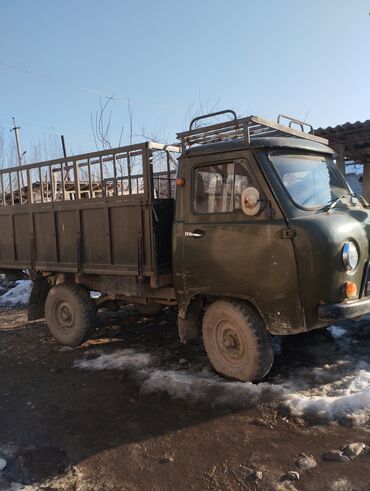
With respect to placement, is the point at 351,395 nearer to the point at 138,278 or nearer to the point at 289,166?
the point at 289,166

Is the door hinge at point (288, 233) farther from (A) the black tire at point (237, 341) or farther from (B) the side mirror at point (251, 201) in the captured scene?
(A) the black tire at point (237, 341)

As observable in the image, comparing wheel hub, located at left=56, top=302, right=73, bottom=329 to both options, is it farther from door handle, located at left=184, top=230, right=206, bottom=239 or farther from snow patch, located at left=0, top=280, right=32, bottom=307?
snow patch, located at left=0, top=280, right=32, bottom=307

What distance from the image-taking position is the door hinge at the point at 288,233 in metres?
4.12

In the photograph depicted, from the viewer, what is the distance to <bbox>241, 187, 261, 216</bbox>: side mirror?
435 centimetres

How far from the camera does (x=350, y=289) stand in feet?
13.9

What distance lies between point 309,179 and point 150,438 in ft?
9.61

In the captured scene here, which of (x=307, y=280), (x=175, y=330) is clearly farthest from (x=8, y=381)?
(x=307, y=280)

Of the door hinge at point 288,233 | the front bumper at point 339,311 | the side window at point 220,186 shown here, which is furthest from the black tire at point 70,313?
the front bumper at point 339,311

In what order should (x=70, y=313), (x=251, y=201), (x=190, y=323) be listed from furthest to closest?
(x=70, y=313) → (x=190, y=323) → (x=251, y=201)

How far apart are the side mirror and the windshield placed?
32 cm

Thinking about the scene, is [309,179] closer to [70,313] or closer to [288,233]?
[288,233]

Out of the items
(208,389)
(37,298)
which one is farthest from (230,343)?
(37,298)

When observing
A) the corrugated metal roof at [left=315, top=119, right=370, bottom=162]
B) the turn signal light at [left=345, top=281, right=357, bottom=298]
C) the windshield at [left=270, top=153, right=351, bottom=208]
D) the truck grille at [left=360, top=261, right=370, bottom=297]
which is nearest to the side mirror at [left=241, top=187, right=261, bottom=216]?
the windshield at [left=270, top=153, right=351, bottom=208]

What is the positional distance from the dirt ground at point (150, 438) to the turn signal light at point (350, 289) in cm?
116
